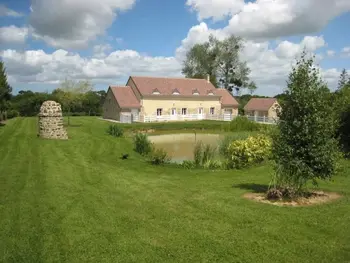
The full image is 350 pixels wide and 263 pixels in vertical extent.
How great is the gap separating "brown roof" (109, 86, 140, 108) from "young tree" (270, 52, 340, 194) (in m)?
32.1

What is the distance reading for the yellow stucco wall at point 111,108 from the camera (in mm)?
39638

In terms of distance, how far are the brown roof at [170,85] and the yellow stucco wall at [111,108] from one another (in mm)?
3484

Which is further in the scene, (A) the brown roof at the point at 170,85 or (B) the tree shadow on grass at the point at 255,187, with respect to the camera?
(A) the brown roof at the point at 170,85

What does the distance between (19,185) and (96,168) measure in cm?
339

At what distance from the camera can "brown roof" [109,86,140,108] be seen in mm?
39456

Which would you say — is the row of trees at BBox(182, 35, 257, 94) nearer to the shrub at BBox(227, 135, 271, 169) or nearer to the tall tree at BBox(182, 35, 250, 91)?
the tall tree at BBox(182, 35, 250, 91)

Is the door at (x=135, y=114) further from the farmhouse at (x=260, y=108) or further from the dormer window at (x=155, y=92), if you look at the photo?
the farmhouse at (x=260, y=108)

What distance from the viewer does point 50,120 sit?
18125mm

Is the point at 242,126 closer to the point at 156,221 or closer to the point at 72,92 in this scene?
the point at 72,92

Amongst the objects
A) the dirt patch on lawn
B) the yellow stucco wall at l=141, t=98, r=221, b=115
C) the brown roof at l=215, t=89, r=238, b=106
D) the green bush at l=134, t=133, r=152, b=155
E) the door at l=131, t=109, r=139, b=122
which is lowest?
the dirt patch on lawn

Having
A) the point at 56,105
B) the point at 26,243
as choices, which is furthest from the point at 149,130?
the point at 26,243

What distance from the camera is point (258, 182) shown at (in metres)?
10.3

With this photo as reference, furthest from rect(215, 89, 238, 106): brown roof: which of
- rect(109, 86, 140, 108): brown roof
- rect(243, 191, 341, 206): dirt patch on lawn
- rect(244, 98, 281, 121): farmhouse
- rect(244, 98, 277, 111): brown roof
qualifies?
rect(243, 191, 341, 206): dirt patch on lawn

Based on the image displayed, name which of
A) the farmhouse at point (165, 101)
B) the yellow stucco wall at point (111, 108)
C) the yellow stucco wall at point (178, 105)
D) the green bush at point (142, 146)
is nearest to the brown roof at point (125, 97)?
the farmhouse at point (165, 101)
